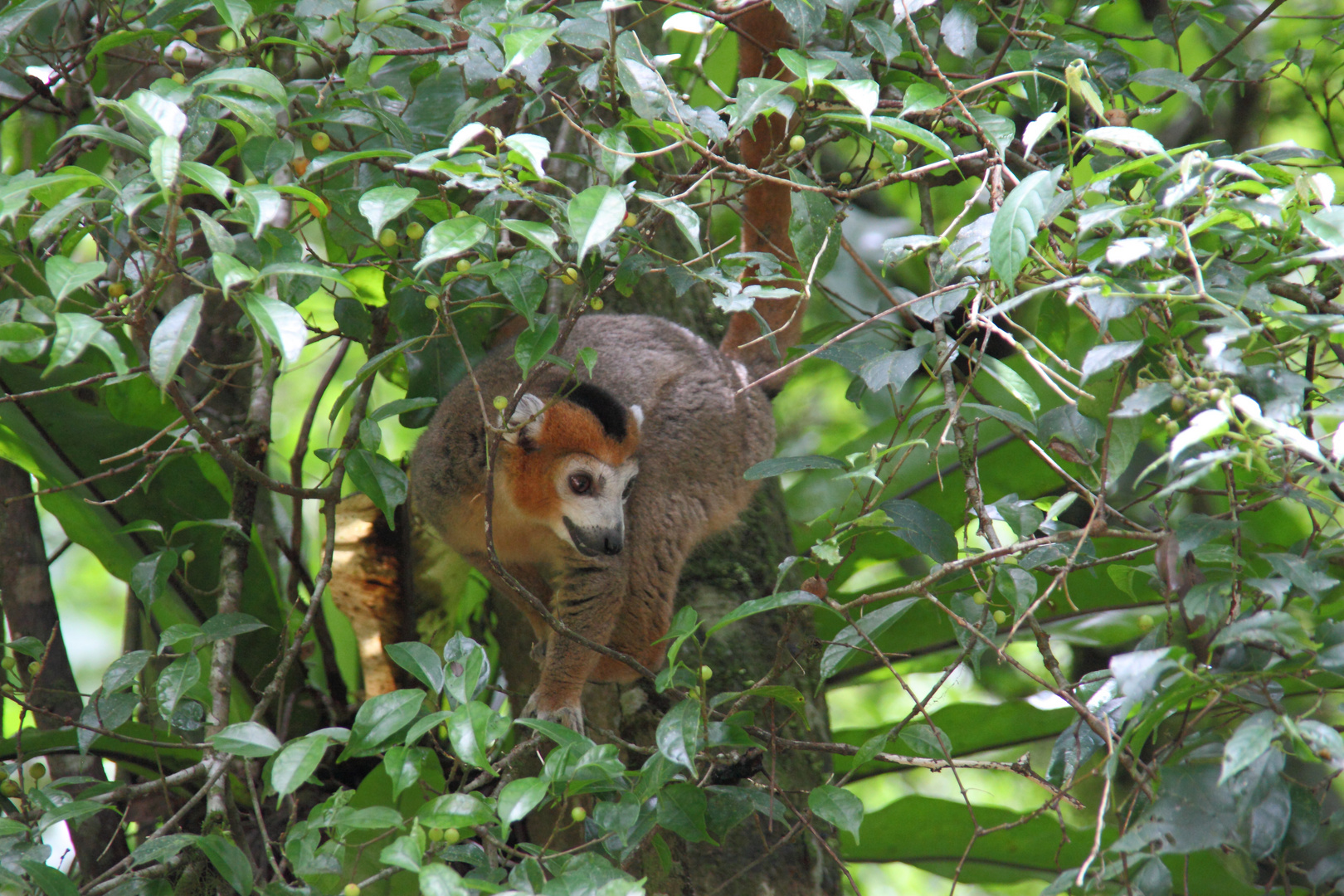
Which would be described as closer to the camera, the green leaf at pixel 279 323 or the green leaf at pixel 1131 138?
the green leaf at pixel 279 323

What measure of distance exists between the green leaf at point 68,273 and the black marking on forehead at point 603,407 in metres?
1.81

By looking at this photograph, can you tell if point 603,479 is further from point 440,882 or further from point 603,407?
point 440,882

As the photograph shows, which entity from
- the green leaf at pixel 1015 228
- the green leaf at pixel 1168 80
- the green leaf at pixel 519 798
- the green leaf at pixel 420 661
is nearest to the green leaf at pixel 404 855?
the green leaf at pixel 519 798

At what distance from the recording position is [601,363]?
334 centimetres

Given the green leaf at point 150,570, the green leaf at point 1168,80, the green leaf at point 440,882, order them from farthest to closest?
the green leaf at point 1168,80 → the green leaf at point 150,570 → the green leaf at point 440,882

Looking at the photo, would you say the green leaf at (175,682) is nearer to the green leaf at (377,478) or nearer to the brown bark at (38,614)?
the green leaf at (377,478)

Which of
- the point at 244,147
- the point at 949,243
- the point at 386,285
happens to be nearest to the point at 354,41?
the point at 244,147

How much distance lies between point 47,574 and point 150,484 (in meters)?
0.44

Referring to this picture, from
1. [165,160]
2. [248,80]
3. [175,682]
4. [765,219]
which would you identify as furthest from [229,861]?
[765,219]

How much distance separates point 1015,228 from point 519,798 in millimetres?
1172

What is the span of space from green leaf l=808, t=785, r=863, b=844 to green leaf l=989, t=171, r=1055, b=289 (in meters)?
0.99

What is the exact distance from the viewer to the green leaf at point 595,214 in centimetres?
145

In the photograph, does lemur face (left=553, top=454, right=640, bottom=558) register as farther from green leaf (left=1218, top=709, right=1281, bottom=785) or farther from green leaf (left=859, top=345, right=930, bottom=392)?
green leaf (left=1218, top=709, right=1281, bottom=785)

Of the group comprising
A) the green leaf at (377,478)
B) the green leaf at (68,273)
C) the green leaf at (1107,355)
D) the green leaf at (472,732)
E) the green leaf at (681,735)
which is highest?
the green leaf at (68,273)
